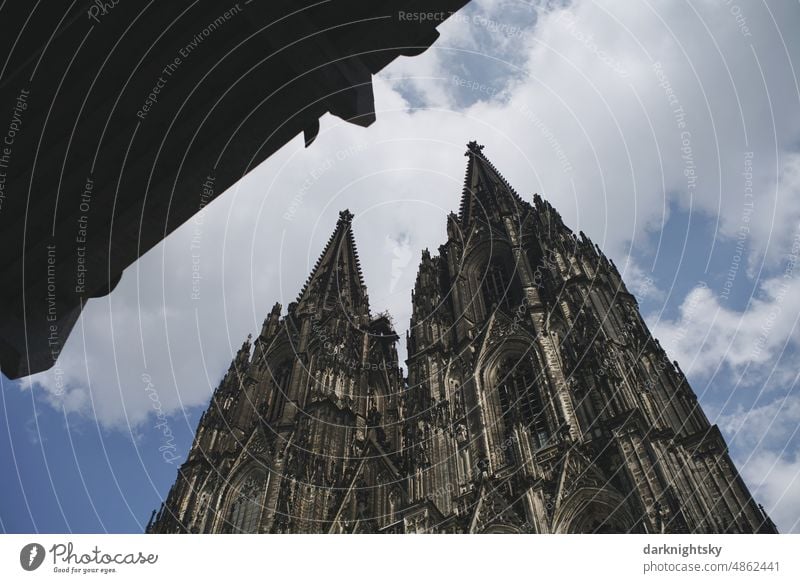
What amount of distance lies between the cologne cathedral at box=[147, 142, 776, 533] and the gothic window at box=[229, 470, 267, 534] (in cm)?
8

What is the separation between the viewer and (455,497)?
1741 centimetres

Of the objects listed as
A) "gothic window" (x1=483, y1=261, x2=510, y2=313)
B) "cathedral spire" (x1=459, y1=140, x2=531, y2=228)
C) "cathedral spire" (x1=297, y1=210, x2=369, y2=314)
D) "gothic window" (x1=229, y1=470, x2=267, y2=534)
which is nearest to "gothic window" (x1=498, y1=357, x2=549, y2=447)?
"gothic window" (x1=483, y1=261, x2=510, y2=313)

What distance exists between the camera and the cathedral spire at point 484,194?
108ft

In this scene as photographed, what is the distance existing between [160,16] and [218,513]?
2230 centimetres

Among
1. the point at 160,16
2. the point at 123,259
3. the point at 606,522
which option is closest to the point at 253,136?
the point at 160,16

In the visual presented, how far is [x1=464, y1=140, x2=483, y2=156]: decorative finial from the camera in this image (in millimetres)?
41625

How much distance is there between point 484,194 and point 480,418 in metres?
19.1

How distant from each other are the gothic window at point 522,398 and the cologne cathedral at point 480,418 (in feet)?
0.21

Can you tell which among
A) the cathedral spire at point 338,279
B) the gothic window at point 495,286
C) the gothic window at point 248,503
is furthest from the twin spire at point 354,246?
the gothic window at point 248,503

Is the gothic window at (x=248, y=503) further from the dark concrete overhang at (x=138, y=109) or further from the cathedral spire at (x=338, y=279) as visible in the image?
the dark concrete overhang at (x=138, y=109)

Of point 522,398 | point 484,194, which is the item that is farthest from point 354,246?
point 522,398

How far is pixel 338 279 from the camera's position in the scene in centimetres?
4156

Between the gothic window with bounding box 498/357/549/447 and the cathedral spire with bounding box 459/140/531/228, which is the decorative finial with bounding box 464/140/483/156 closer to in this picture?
the cathedral spire with bounding box 459/140/531/228
